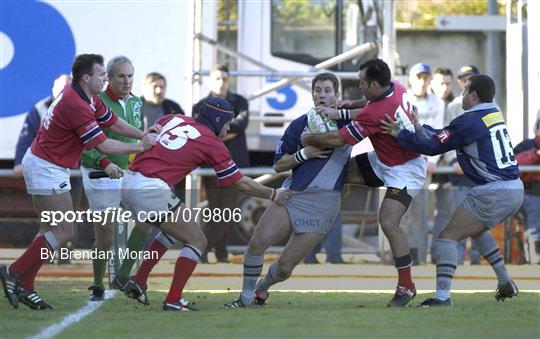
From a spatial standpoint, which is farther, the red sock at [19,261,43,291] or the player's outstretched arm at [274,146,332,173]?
the player's outstretched arm at [274,146,332,173]

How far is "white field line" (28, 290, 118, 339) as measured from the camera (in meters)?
9.14

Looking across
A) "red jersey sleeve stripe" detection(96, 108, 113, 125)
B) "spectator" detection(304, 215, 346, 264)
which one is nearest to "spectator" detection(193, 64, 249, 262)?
"spectator" detection(304, 215, 346, 264)

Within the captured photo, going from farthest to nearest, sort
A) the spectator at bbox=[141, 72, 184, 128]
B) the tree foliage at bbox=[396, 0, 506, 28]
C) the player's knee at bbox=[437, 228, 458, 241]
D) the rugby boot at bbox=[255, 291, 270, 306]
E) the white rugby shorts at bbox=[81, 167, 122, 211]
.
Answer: the tree foliage at bbox=[396, 0, 506, 28], the spectator at bbox=[141, 72, 184, 128], the white rugby shorts at bbox=[81, 167, 122, 211], the rugby boot at bbox=[255, 291, 270, 306], the player's knee at bbox=[437, 228, 458, 241]

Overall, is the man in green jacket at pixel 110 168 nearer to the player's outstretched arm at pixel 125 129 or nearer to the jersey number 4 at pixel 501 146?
the player's outstretched arm at pixel 125 129

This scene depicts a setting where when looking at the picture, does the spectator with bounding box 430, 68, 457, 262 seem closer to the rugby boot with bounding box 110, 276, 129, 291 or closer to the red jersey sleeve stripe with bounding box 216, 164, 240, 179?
the rugby boot with bounding box 110, 276, 129, 291

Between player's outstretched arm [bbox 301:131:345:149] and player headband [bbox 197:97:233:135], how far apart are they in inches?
28.6

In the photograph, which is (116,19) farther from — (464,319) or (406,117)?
(464,319)

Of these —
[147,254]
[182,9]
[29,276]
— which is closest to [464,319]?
[147,254]

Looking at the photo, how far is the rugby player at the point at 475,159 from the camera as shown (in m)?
10.7

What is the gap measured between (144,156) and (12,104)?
622cm

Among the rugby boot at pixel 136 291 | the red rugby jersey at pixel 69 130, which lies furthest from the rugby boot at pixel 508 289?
the red rugby jersey at pixel 69 130

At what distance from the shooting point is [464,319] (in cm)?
984

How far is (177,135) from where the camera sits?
1046 cm

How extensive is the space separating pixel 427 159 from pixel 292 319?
5.18 meters
